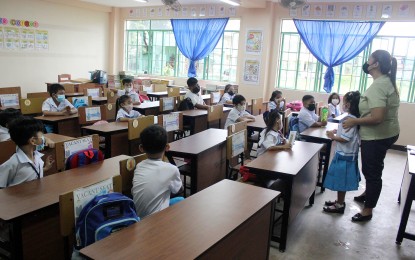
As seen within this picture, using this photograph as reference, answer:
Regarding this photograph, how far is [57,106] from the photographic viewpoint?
4602mm

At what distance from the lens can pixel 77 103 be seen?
16.9 feet

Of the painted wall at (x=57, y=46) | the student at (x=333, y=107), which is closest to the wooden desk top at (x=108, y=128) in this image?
the student at (x=333, y=107)

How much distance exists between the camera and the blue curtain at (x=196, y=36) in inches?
338

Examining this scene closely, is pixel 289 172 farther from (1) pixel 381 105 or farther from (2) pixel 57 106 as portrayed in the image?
(2) pixel 57 106

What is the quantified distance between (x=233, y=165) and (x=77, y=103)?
2856mm

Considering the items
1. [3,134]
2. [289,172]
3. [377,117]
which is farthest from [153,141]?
[377,117]

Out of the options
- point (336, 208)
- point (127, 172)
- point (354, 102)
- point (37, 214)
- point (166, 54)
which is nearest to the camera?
point (37, 214)

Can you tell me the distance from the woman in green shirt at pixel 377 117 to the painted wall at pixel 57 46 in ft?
25.7

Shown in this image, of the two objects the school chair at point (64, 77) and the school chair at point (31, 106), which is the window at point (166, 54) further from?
the school chair at point (31, 106)

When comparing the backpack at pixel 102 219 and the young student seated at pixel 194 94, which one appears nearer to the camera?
the backpack at pixel 102 219

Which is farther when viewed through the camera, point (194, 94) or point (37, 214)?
point (194, 94)

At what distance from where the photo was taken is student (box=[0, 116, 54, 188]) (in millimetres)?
2154

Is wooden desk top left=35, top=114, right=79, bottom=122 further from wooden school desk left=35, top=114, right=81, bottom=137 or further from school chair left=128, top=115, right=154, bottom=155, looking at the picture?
school chair left=128, top=115, right=154, bottom=155

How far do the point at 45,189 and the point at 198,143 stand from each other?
158 centimetres
